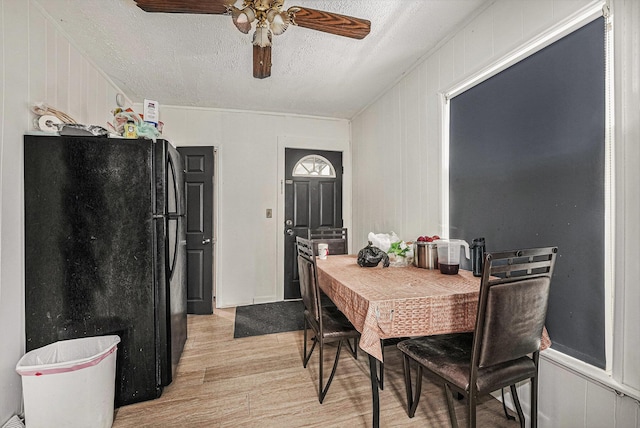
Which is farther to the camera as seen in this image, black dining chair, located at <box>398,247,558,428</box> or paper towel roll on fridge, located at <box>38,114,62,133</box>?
paper towel roll on fridge, located at <box>38,114,62,133</box>

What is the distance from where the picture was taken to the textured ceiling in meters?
1.92

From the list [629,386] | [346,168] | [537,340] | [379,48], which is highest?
[379,48]

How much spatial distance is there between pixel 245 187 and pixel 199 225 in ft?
2.49

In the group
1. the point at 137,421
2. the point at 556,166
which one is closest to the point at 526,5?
the point at 556,166

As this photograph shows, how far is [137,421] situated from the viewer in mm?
1665

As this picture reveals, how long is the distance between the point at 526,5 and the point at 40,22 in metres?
3.04

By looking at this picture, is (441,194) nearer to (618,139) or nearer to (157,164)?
(618,139)

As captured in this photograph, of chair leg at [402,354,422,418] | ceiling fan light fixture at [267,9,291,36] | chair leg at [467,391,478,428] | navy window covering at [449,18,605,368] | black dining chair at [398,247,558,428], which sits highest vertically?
ceiling fan light fixture at [267,9,291,36]

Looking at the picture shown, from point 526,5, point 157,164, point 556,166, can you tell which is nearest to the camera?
point 556,166

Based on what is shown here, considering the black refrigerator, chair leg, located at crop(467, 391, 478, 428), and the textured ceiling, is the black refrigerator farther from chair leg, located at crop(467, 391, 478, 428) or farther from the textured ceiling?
chair leg, located at crop(467, 391, 478, 428)

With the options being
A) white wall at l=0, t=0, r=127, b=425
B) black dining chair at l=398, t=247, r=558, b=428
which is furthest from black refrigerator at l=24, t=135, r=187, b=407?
black dining chair at l=398, t=247, r=558, b=428

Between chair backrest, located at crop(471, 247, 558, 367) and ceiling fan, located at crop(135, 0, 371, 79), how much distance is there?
141cm

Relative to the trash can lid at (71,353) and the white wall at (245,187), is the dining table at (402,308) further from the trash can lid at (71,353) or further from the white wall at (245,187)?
the white wall at (245,187)

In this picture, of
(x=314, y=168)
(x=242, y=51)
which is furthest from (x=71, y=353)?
(x=314, y=168)
